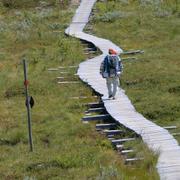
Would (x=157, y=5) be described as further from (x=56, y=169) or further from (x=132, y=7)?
(x=56, y=169)

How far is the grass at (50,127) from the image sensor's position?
48.8 feet

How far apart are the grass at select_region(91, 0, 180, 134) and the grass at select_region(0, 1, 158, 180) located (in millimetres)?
1904

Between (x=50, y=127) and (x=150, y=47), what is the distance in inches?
605

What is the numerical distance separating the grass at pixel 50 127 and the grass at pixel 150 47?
1904mm

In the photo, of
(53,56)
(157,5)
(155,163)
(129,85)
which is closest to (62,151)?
(155,163)

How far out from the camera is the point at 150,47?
111 ft

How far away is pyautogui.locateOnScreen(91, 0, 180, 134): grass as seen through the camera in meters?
20.8

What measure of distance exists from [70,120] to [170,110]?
114 inches

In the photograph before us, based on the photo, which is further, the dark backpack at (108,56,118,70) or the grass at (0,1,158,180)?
the dark backpack at (108,56,118,70)

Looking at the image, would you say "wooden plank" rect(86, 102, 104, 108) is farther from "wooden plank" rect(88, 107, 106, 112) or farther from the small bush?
the small bush

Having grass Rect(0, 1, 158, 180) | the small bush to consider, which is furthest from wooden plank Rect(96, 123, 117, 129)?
the small bush

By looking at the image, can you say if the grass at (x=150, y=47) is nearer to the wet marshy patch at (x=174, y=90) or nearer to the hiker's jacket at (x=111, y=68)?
the wet marshy patch at (x=174, y=90)

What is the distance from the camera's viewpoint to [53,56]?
32312 millimetres

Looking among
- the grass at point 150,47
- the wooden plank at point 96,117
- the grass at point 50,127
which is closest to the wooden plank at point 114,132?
the grass at point 50,127
